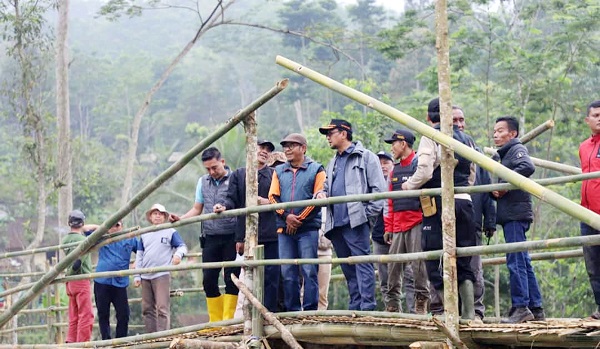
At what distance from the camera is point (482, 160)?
452 cm

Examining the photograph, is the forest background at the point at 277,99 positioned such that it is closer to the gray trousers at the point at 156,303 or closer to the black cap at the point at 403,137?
the gray trousers at the point at 156,303

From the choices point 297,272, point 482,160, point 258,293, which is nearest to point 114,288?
point 297,272

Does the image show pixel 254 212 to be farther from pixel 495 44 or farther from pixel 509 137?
pixel 495 44

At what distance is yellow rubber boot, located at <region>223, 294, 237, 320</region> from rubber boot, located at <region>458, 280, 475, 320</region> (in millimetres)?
2380

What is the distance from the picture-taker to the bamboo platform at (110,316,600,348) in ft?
14.8

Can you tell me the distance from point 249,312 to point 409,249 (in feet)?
4.03

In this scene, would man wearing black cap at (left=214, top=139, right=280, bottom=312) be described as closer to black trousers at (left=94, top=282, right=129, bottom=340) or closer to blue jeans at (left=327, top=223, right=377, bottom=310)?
blue jeans at (left=327, top=223, right=377, bottom=310)

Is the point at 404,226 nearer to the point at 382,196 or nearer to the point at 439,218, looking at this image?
the point at 439,218

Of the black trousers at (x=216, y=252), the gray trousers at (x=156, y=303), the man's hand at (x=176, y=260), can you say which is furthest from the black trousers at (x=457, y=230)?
the gray trousers at (x=156, y=303)

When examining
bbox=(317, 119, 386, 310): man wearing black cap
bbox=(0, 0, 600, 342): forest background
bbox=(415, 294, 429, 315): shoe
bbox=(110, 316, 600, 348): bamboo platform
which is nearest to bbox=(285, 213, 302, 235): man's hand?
bbox=(317, 119, 386, 310): man wearing black cap

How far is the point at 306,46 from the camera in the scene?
35156 millimetres

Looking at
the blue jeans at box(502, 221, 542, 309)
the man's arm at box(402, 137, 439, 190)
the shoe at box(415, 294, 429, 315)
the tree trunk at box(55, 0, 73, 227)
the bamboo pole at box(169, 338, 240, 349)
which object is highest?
the tree trunk at box(55, 0, 73, 227)

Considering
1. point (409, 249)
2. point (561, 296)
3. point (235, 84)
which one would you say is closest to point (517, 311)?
point (409, 249)

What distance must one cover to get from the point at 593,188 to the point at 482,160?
4.35ft
